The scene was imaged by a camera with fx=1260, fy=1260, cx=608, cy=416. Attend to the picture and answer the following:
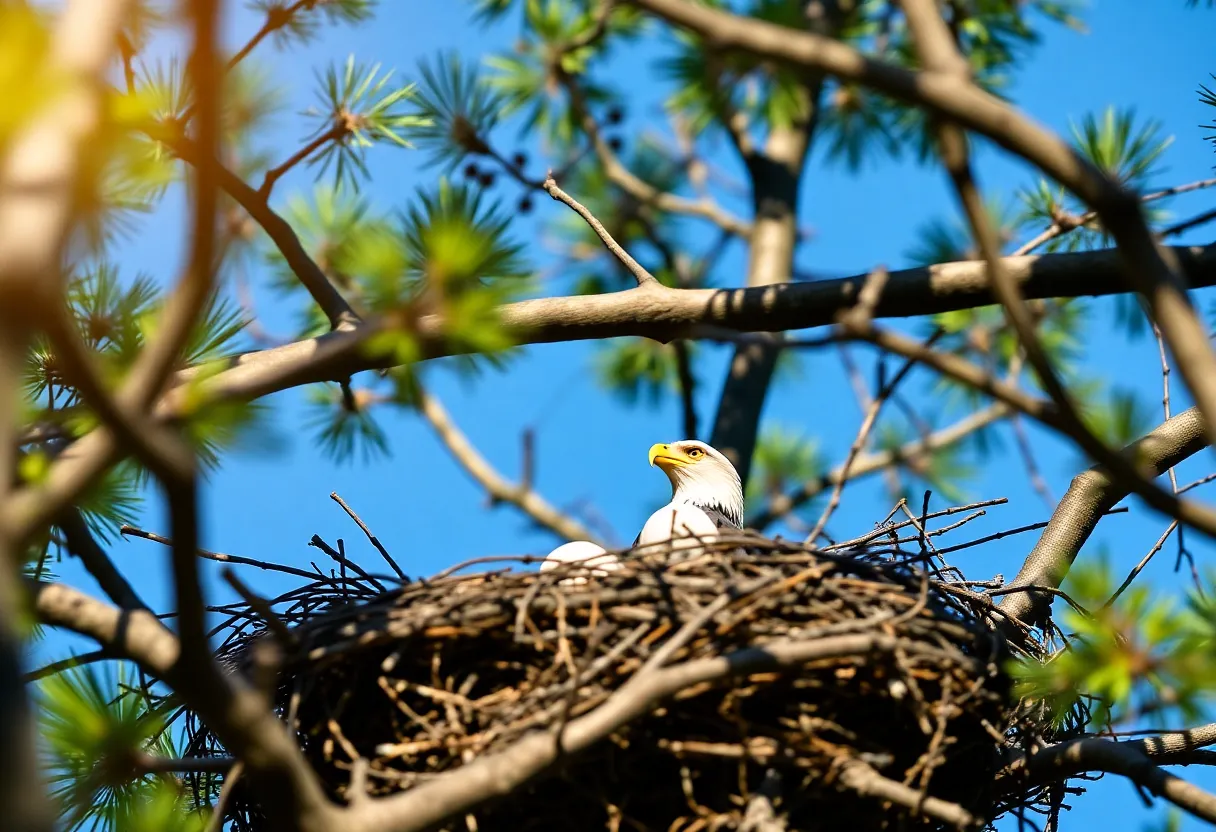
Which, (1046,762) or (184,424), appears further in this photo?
(1046,762)

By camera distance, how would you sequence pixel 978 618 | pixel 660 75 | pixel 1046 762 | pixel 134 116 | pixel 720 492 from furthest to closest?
1. pixel 660 75
2. pixel 720 492
3. pixel 978 618
4. pixel 1046 762
5. pixel 134 116

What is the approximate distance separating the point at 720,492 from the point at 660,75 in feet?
6.79

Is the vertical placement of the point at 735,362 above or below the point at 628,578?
above

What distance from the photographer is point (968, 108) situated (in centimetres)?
240

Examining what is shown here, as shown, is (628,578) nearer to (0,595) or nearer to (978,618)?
(978,618)

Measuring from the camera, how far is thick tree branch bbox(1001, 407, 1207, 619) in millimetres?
4137

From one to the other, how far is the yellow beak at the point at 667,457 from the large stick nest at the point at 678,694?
2.17 m

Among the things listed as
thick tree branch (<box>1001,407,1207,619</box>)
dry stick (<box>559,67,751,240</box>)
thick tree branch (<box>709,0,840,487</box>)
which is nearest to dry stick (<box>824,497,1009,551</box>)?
thick tree branch (<box>1001,407,1207,619</box>)

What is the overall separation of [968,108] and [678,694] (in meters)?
1.40

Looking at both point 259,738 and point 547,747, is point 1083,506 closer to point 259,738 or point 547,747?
point 547,747

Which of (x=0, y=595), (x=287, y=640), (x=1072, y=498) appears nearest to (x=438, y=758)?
(x=287, y=640)

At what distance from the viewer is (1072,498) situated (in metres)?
4.46

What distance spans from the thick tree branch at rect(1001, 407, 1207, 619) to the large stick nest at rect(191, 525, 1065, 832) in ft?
3.29

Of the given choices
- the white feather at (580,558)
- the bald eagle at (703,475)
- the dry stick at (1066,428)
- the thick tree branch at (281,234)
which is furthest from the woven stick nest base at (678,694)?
the bald eagle at (703,475)
